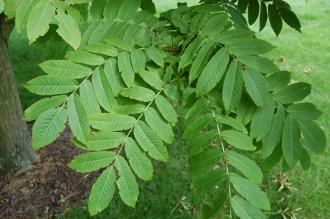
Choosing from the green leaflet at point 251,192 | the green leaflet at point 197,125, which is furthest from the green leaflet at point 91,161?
the green leaflet at point 251,192

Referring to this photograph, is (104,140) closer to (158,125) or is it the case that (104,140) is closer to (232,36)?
(158,125)

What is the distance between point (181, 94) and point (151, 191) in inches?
83.0

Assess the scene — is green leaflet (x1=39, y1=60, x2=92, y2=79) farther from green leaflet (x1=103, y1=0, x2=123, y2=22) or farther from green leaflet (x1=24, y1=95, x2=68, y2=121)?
green leaflet (x1=103, y1=0, x2=123, y2=22)

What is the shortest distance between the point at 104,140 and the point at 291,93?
2.84 ft

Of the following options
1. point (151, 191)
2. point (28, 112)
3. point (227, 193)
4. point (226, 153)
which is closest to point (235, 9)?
point (226, 153)

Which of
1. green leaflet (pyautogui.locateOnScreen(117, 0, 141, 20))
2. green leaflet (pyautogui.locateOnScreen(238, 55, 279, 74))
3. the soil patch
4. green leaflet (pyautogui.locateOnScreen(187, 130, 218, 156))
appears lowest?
the soil patch

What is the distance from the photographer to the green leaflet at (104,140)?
1.48 m

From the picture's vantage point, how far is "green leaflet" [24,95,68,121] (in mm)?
1462

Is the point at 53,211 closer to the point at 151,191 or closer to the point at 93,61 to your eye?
the point at 151,191

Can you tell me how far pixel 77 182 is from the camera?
374 centimetres

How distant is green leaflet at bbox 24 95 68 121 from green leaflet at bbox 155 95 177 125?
381mm

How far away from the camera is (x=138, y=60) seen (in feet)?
5.56

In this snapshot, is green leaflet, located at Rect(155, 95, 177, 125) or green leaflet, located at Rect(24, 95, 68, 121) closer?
green leaflet, located at Rect(24, 95, 68, 121)

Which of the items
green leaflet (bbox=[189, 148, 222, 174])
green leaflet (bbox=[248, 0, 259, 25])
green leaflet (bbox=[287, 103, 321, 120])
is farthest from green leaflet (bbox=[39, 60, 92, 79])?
green leaflet (bbox=[248, 0, 259, 25])
